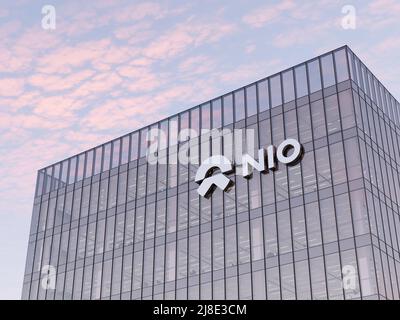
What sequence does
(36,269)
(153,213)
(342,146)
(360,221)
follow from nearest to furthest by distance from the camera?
(360,221) < (342,146) < (153,213) < (36,269)

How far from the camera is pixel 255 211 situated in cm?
5059

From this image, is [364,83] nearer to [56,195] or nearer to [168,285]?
[168,285]

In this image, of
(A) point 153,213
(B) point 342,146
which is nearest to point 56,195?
(A) point 153,213

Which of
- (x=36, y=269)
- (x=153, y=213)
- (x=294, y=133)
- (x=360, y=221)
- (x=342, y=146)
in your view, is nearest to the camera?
(x=360, y=221)

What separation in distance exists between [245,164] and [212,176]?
150 inches

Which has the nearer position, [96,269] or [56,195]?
[96,269]

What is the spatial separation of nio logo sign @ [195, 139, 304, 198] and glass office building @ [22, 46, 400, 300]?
0.69 metres

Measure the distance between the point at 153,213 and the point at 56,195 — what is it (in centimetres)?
1581

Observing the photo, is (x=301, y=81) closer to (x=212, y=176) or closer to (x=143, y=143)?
(x=212, y=176)

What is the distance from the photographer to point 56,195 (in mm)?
69250

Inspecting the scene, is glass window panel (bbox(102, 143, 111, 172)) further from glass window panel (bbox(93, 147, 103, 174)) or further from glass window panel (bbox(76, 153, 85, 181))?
glass window panel (bbox(76, 153, 85, 181))

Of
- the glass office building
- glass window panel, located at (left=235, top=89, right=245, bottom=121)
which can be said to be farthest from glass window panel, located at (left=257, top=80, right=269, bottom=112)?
glass window panel, located at (left=235, top=89, right=245, bottom=121)

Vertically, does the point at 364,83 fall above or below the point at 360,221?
above

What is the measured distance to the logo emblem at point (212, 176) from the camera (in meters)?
53.7
